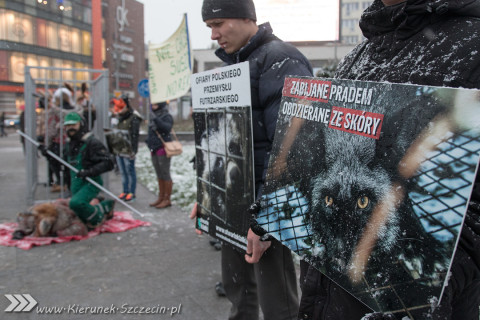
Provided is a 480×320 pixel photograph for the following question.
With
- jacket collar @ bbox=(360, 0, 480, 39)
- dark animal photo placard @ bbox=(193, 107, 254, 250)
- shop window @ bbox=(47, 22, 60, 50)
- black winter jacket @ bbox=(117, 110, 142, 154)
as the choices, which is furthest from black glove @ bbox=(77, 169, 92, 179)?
shop window @ bbox=(47, 22, 60, 50)

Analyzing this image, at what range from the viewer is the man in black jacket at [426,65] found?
98 centimetres

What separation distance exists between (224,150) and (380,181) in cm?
118

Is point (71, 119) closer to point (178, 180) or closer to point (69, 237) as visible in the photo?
point (69, 237)

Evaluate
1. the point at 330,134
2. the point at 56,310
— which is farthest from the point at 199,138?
the point at 56,310

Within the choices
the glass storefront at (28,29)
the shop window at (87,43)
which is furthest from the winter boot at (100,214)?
the shop window at (87,43)

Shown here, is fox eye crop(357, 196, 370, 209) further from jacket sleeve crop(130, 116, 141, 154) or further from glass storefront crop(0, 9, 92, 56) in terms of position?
glass storefront crop(0, 9, 92, 56)

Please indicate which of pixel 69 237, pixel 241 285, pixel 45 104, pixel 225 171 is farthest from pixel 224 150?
pixel 45 104

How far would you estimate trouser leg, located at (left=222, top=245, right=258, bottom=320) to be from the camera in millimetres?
2363

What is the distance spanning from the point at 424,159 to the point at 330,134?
1.00 feet

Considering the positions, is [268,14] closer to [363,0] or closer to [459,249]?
[459,249]

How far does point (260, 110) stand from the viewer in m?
2.00

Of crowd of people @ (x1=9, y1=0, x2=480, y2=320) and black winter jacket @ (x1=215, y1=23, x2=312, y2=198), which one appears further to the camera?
black winter jacket @ (x1=215, y1=23, x2=312, y2=198)

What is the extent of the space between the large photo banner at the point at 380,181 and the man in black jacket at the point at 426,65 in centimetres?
11

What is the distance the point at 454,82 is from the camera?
98 cm
